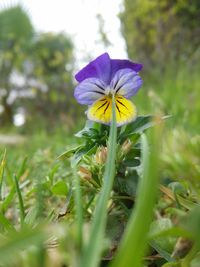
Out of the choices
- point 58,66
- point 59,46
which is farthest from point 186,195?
point 59,46

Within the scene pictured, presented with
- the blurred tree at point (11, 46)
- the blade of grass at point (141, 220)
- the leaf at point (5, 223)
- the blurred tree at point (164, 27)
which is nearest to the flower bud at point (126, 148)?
the leaf at point (5, 223)

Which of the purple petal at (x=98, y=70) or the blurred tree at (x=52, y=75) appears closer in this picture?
the purple petal at (x=98, y=70)

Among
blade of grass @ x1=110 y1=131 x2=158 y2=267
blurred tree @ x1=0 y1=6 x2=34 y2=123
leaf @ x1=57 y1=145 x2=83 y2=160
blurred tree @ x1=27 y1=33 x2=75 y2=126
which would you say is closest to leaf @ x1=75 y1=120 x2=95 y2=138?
leaf @ x1=57 y1=145 x2=83 y2=160

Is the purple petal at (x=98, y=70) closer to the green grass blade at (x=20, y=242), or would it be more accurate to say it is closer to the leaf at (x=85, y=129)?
the leaf at (x=85, y=129)

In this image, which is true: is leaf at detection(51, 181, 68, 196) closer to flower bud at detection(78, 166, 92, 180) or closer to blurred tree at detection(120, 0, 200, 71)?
flower bud at detection(78, 166, 92, 180)

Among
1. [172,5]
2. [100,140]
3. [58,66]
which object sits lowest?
[100,140]

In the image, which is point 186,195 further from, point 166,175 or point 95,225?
point 95,225

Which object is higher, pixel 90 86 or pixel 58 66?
pixel 58 66

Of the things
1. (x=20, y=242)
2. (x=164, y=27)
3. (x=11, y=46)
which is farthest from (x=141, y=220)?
(x=11, y=46)
